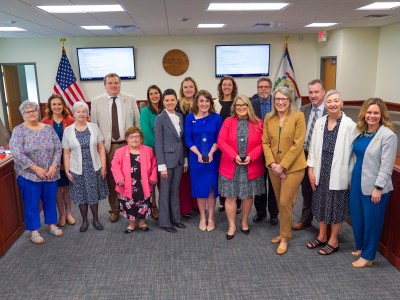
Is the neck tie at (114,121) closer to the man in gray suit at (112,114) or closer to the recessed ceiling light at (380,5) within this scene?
the man in gray suit at (112,114)

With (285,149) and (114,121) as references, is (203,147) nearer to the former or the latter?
(285,149)

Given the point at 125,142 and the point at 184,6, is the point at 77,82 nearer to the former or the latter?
the point at 184,6

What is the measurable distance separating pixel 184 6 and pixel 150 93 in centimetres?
165

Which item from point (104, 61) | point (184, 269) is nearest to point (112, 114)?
point (184, 269)

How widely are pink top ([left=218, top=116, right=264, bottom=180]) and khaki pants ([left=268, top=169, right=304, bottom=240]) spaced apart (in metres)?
0.21

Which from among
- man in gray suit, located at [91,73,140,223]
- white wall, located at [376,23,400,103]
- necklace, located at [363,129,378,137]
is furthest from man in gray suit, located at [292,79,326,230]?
white wall, located at [376,23,400,103]

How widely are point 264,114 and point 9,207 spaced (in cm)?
277

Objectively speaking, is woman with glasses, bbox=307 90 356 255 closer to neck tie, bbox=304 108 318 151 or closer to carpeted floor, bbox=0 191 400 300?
neck tie, bbox=304 108 318 151

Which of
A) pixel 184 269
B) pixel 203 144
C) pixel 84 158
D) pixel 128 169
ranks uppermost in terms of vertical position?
pixel 203 144

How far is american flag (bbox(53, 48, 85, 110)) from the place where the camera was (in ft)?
25.6

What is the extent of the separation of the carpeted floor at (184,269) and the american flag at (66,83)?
16.7ft

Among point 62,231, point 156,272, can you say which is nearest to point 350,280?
point 156,272

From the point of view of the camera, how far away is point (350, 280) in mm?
2693

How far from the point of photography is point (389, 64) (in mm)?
7078
